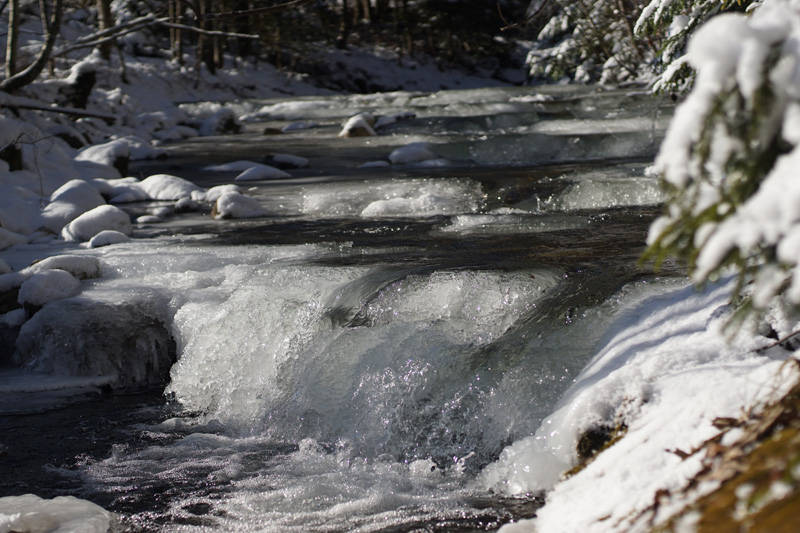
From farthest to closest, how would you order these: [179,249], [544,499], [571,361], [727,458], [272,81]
A: [272,81]
[179,249]
[571,361]
[544,499]
[727,458]

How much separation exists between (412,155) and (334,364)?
7975 mm

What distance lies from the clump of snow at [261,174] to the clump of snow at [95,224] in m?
3.49

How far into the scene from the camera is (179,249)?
7129 mm

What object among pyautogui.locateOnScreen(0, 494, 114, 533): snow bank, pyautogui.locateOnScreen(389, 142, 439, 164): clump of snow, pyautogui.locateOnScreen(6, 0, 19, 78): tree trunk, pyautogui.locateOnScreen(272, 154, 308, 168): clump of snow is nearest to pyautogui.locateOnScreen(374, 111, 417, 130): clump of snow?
pyautogui.locateOnScreen(272, 154, 308, 168): clump of snow

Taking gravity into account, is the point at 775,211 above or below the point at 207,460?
above

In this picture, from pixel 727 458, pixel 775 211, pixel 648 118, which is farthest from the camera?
pixel 648 118

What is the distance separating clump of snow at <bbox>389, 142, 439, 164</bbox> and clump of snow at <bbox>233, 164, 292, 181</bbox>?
164 cm

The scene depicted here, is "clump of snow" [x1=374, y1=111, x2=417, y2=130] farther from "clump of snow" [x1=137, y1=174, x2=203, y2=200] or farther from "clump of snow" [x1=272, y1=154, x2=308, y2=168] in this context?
"clump of snow" [x1=137, y1=174, x2=203, y2=200]

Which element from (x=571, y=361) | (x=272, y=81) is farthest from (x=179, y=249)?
(x=272, y=81)

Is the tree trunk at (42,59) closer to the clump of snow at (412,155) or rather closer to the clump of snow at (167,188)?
the clump of snow at (167,188)

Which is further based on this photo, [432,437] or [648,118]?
[648,118]

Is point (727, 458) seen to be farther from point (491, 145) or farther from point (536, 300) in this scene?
point (491, 145)

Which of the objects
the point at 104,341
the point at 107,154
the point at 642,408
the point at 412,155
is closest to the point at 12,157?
the point at 107,154

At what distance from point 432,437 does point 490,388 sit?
38cm
